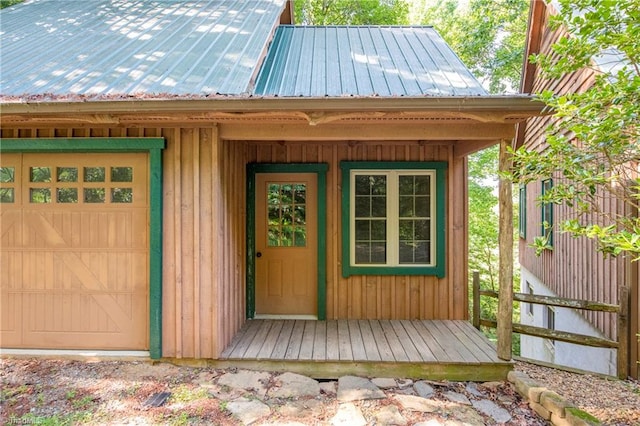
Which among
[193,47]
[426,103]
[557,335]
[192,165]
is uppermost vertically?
[193,47]

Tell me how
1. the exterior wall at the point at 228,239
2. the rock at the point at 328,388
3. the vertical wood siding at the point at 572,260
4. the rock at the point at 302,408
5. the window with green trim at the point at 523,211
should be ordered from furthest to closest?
the window with green trim at the point at 523,211, the vertical wood siding at the point at 572,260, the exterior wall at the point at 228,239, the rock at the point at 328,388, the rock at the point at 302,408

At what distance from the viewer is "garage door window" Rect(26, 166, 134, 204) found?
343cm

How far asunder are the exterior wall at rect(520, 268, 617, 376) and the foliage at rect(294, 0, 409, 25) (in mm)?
10194

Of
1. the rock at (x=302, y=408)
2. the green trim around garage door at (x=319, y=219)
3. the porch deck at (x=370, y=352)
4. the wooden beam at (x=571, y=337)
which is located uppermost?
the green trim around garage door at (x=319, y=219)

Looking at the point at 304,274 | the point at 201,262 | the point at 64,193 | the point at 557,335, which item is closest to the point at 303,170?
the point at 304,274

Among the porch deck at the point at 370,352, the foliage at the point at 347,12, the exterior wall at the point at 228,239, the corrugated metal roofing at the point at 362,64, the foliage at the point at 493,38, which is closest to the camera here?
the porch deck at the point at 370,352

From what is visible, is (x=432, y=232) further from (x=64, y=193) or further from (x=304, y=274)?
(x=64, y=193)

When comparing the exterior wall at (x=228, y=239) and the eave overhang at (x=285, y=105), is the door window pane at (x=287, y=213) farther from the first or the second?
the eave overhang at (x=285, y=105)

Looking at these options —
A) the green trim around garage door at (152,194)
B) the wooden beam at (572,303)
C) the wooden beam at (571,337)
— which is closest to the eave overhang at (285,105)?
the green trim around garage door at (152,194)

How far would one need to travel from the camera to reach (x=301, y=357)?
331cm

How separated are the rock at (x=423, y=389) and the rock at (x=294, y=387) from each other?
0.86m

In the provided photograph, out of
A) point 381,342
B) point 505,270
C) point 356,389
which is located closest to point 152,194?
point 356,389

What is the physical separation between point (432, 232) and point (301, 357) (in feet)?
7.87

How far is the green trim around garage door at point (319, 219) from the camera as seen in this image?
14.9 feet
